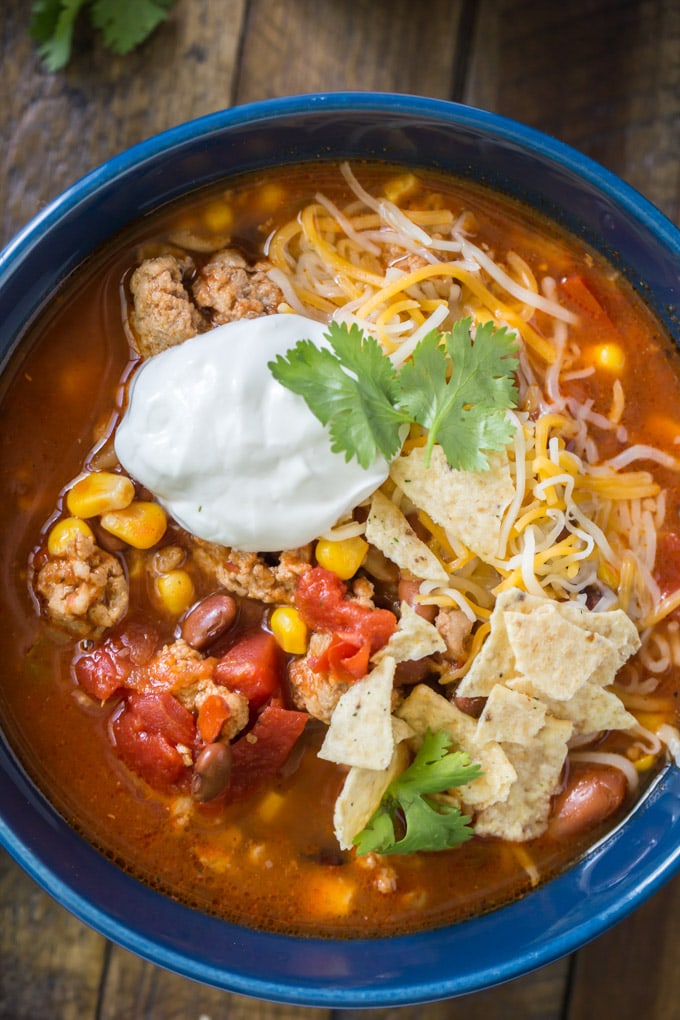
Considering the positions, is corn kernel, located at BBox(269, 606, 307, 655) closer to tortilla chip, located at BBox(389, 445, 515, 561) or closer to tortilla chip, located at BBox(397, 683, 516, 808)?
tortilla chip, located at BBox(397, 683, 516, 808)

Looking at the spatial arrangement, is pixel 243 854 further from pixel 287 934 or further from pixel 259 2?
pixel 259 2

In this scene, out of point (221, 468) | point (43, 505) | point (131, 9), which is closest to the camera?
point (221, 468)

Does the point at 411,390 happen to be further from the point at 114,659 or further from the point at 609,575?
the point at 114,659

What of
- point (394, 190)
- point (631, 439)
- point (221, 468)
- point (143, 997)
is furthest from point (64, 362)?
point (143, 997)

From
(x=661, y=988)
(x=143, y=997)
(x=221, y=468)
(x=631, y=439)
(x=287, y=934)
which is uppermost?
(x=221, y=468)

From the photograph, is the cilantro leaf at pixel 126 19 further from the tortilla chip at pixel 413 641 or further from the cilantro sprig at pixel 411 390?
the tortilla chip at pixel 413 641
